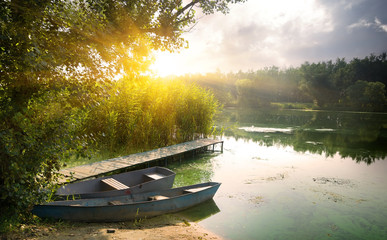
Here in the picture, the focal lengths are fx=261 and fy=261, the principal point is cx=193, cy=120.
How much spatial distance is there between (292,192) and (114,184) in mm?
5204

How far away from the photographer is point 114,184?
5859 mm

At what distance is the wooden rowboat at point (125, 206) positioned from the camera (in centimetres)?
442

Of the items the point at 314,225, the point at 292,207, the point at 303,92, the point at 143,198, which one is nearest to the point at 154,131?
the point at 143,198

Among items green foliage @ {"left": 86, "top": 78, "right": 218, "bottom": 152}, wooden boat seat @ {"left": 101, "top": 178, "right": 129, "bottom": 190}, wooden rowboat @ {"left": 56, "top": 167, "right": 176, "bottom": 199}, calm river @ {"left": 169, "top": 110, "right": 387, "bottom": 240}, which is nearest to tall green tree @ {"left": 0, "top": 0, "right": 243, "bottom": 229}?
wooden rowboat @ {"left": 56, "top": 167, "right": 176, "bottom": 199}

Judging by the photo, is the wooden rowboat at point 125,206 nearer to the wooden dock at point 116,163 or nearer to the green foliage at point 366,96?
the wooden dock at point 116,163

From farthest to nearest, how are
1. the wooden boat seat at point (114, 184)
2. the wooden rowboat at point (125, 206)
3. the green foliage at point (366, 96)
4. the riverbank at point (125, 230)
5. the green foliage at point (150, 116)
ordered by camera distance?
1. the green foliage at point (366, 96)
2. the green foliage at point (150, 116)
3. the wooden boat seat at point (114, 184)
4. the wooden rowboat at point (125, 206)
5. the riverbank at point (125, 230)

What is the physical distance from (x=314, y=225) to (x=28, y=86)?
6169 mm

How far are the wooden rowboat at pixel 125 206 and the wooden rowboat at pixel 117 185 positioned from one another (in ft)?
0.55

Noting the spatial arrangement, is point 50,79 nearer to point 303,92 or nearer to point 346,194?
point 346,194

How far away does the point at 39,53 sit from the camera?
11.2 ft

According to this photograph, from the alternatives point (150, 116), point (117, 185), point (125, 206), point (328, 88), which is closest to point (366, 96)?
point (328, 88)

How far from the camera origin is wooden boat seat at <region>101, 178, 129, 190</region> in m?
5.72

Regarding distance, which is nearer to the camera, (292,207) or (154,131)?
(292,207)

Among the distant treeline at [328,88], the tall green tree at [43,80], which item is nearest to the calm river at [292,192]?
the tall green tree at [43,80]
